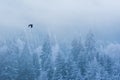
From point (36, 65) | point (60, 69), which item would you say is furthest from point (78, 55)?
point (36, 65)

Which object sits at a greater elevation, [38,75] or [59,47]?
[59,47]

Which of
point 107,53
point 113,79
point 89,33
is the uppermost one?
point 89,33

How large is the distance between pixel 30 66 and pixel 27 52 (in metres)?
11.2

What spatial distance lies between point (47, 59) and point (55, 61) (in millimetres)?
5995

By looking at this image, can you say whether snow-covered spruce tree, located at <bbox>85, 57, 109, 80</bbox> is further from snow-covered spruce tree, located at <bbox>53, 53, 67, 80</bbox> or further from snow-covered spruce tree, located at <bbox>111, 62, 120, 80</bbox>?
snow-covered spruce tree, located at <bbox>53, 53, 67, 80</bbox>

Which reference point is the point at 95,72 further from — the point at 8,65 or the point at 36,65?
the point at 8,65

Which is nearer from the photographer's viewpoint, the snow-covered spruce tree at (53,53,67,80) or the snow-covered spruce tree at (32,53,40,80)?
the snow-covered spruce tree at (53,53,67,80)

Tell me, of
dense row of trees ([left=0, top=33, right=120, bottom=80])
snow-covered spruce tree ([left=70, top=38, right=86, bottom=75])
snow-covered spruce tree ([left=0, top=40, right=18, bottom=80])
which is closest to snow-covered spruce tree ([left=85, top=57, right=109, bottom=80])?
dense row of trees ([left=0, top=33, right=120, bottom=80])

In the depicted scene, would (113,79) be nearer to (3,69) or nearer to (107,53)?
(107,53)

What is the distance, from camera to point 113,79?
91.0 metres

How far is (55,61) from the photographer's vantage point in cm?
9162

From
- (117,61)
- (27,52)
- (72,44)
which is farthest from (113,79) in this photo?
(27,52)

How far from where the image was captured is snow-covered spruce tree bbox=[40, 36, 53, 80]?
89050 millimetres

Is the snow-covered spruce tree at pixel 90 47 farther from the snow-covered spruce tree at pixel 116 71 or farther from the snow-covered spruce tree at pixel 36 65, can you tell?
the snow-covered spruce tree at pixel 36 65
